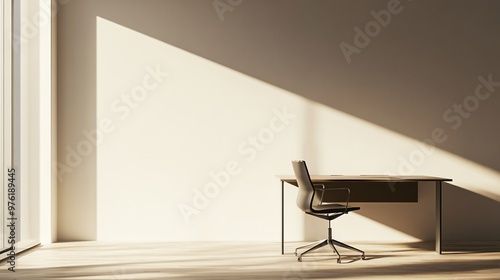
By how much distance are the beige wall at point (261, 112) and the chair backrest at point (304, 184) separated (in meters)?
1.20

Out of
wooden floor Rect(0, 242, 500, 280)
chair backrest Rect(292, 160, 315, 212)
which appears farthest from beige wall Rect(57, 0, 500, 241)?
chair backrest Rect(292, 160, 315, 212)

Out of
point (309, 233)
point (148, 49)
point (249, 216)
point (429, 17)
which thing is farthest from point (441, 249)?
point (148, 49)

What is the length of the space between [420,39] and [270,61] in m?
1.64

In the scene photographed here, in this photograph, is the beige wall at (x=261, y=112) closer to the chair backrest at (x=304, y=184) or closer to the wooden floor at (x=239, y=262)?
the wooden floor at (x=239, y=262)

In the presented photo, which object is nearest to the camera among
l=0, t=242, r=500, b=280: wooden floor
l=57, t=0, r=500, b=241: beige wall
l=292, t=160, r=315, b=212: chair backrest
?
l=0, t=242, r=500, b=280: wooden floor

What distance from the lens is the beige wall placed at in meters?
7.02

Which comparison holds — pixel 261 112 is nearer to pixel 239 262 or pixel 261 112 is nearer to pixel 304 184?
pixel 304 184

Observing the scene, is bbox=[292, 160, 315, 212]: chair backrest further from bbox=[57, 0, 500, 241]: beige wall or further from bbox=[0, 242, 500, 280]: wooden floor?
bbox=[57, 0, 500, 241]: beige wall

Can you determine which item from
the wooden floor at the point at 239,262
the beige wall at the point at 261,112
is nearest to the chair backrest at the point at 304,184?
the wooden floor at the point at 239,262

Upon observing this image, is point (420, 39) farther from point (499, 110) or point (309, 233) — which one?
point (309, 233)

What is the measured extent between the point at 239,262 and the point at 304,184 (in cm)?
88

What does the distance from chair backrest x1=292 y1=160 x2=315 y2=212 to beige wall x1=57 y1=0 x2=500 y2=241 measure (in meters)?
1.20

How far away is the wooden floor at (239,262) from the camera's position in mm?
5070

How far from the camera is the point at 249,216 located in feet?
23.2
